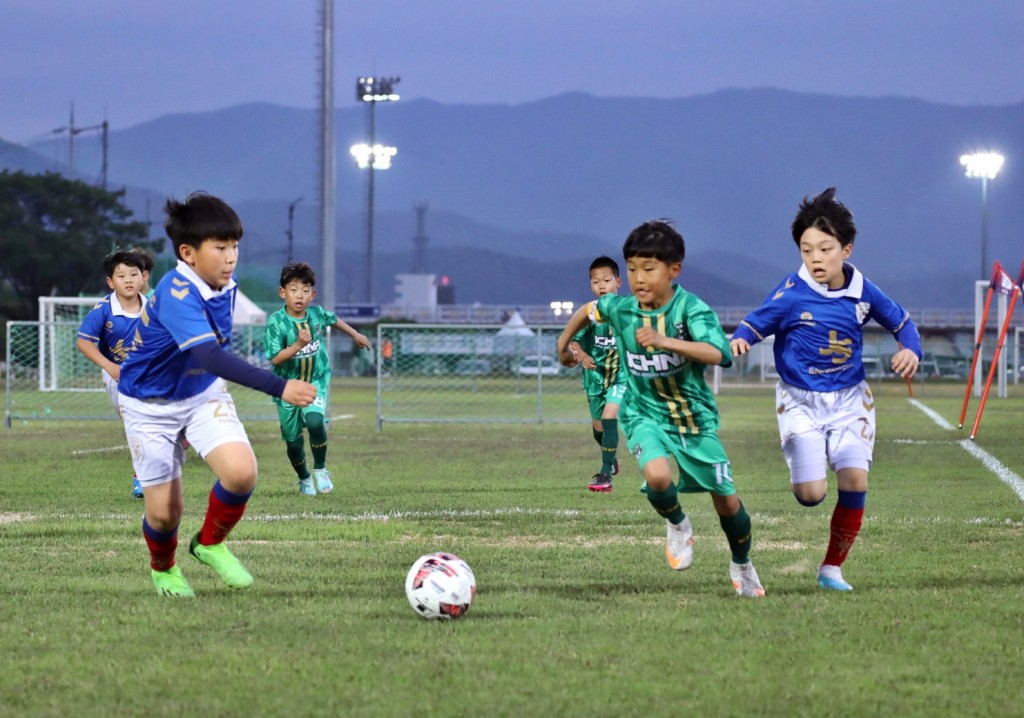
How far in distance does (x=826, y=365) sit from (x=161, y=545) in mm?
3107

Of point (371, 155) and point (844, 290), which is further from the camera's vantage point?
point (371, 155)

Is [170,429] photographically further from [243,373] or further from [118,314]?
[118,314]

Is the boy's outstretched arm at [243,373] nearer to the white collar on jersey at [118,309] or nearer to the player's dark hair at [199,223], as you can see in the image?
the player's dark hair at [199,223]

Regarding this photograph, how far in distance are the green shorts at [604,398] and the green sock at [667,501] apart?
18.2 feet

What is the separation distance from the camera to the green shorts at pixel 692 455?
235 inches

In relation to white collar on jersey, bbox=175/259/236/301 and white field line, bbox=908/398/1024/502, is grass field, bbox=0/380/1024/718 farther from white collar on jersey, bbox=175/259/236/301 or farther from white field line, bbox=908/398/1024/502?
white collar on jersey, bbox=175/259/236/301

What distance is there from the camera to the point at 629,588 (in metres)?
6.22

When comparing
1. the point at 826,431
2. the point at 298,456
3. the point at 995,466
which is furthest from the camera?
the point at 995,466

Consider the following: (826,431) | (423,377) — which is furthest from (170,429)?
(423,377)

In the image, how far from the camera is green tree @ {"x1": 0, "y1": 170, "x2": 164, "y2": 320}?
73000 mm

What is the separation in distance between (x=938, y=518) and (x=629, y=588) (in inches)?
140

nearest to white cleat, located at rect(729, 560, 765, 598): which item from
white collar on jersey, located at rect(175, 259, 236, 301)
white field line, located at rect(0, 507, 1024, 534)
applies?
white collar on jersey, located at rect(175, 259, 236, 301)

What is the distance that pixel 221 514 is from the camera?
19.9 ft

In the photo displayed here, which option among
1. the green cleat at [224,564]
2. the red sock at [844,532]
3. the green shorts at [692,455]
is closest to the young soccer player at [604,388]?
the red sock at [844,532]
